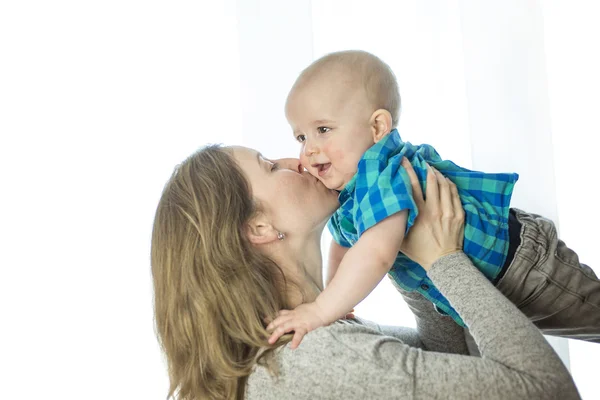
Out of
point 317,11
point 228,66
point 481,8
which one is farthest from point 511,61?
point 228,66

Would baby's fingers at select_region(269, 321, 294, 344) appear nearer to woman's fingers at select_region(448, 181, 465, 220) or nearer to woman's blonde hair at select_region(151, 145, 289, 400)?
woman's blonde hair at select_region(151, 145, 289, 400)

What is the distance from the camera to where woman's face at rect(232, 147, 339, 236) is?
1.51 m

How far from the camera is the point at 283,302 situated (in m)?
1.48

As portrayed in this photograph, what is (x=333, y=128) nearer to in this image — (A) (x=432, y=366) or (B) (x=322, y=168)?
(B) (x=322, y=168)

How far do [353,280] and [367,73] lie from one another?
1.58 feet

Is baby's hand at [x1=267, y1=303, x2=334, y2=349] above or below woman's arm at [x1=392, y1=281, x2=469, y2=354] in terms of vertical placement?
above

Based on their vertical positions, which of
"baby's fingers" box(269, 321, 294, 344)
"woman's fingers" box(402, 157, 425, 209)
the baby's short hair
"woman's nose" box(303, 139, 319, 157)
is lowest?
"baby's fingers" box(269, 321, 294, 344)

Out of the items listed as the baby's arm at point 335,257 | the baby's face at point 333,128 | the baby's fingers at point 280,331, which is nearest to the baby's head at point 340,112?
the baby's face at point 333,128

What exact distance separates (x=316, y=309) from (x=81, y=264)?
1.01m

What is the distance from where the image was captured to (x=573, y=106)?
83.3 inches

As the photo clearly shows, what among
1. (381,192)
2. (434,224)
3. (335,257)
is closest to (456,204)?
(434,224)

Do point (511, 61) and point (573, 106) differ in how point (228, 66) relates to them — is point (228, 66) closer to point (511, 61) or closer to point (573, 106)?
point (511, 61)

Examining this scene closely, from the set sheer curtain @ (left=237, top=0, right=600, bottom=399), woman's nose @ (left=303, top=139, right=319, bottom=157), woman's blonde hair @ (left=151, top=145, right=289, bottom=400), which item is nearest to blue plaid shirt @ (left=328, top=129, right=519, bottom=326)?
woman's nose @ (left=303, top=139, right=319, bottom=157)

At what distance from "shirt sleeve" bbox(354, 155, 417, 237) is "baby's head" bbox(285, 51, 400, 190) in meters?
0.07
